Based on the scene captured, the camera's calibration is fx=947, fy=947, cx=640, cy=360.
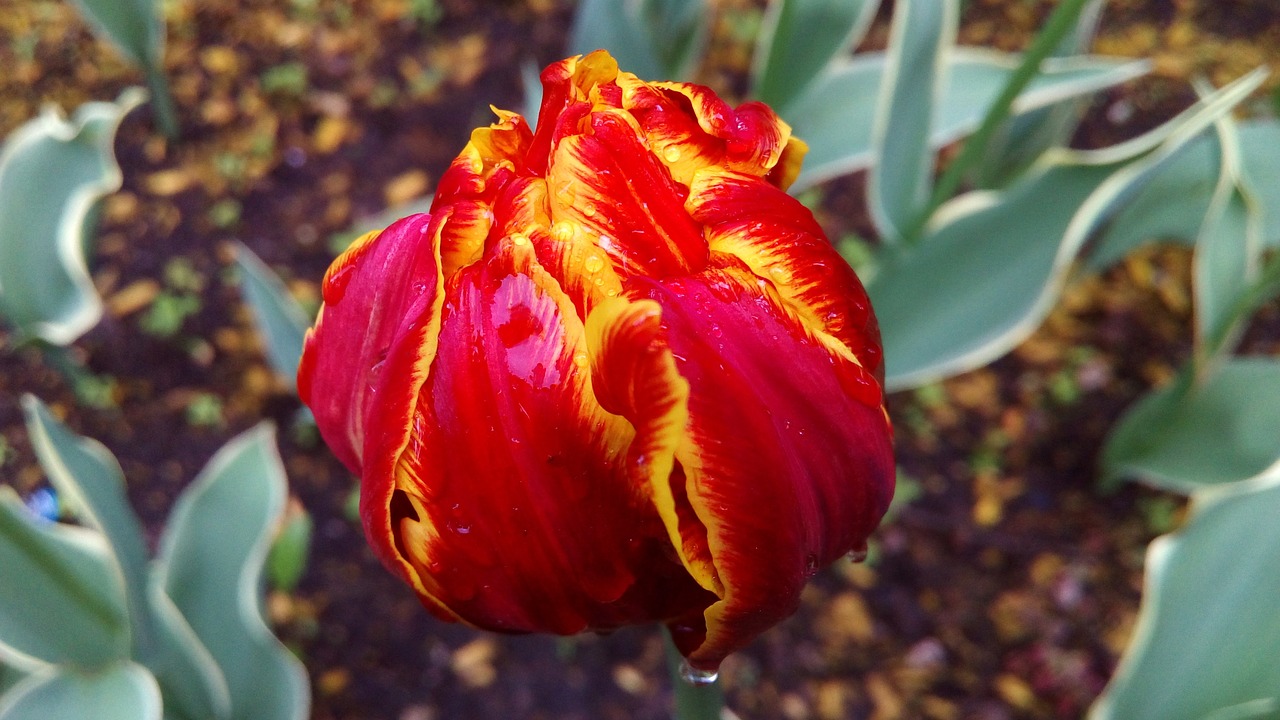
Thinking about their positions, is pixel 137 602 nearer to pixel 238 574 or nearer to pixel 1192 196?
pixel 238 574

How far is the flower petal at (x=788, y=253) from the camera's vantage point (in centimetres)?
43

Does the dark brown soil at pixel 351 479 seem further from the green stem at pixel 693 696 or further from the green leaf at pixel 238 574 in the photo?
the green stem at pixel 693 696

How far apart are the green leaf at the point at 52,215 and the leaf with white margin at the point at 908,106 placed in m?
0.79

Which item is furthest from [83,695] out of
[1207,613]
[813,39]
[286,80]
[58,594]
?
[286,80]

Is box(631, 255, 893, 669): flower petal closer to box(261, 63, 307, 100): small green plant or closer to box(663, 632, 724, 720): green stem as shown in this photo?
box(663, 632, 724, 720): green stem

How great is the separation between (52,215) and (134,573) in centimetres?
44

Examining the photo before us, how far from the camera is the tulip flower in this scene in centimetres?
38

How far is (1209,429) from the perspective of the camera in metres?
1.13

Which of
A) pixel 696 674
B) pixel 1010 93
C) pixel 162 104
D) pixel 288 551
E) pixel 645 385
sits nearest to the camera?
pixel 645 385

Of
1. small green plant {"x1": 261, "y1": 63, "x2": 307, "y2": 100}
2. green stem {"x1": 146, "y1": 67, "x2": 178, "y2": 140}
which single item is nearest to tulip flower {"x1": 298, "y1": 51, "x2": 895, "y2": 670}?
green stem {"x1": 146, "y1": 67, "x2": 178, "y2": 140}

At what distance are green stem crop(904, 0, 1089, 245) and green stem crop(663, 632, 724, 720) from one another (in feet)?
1.89

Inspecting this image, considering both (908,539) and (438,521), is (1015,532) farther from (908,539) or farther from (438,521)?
(438,521)

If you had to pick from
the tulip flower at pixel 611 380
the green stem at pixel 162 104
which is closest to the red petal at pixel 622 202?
the tulip flower at pixel 611 380

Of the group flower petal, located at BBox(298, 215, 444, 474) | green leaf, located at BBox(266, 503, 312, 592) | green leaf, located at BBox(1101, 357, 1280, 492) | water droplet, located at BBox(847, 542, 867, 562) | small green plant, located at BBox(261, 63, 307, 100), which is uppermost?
flower petal, located at BBox(298, 215, 444, 474)
